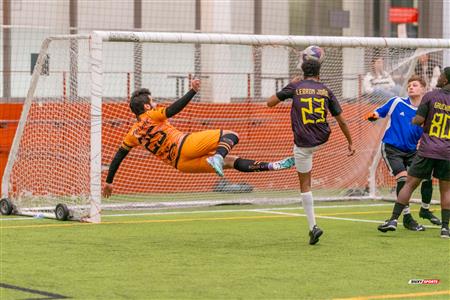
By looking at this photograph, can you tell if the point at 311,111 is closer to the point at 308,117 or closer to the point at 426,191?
the point at 308,117

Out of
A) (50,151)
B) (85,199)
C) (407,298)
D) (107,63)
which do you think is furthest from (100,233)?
(107,63)

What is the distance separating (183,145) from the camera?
1316cm

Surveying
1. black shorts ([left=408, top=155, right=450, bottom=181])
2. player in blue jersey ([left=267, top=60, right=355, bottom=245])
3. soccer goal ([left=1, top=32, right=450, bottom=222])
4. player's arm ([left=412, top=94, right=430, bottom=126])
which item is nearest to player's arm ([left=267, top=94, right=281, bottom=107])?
player in blue jersey ([left=267, top=60, right=355, bottom=245])

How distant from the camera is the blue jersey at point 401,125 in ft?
47.4

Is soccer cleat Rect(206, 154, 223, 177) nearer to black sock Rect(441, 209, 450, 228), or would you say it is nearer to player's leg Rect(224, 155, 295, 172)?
player's leg Rect(224, 155, 295, 172)

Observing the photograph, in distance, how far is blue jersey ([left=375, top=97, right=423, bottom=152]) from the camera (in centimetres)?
1446

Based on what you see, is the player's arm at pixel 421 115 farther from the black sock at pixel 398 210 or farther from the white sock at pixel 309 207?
the white sock at pixel 309 207

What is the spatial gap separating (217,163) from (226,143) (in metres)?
0.37

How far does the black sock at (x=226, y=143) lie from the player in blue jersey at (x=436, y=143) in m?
2.07

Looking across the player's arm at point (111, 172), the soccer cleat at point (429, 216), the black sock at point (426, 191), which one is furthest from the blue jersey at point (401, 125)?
the player's arm at point (111, 172)

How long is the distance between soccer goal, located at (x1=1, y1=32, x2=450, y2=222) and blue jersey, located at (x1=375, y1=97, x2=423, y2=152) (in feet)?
8.96

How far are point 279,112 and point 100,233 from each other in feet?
23.4
